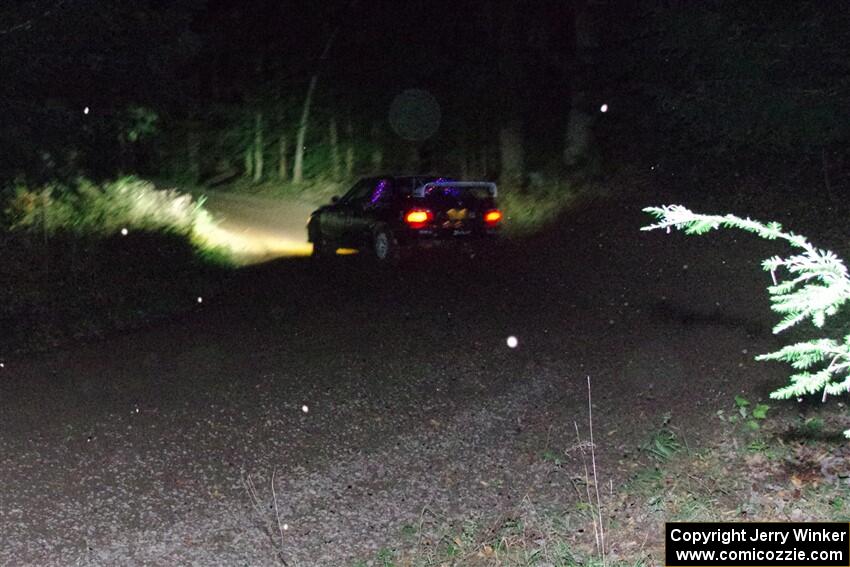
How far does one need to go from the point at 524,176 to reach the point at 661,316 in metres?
13.6

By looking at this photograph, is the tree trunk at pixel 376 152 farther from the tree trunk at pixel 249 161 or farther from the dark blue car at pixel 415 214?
the dark blue car at pixel 415 214

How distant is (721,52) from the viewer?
13.1 m

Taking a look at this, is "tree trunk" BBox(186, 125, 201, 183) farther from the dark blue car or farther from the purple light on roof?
the purple light on roof

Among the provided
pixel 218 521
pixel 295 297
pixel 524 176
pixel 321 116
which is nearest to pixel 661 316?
pixel 295 297

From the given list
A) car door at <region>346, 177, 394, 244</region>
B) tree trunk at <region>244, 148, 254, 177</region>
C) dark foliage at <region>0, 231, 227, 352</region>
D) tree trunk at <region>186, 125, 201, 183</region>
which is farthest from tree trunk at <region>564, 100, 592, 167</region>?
tree trunk at <region>186, 125, 201, 183</region>

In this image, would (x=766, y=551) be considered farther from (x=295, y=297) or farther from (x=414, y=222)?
(x=414, y=222)

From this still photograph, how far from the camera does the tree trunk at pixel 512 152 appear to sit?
985 inches

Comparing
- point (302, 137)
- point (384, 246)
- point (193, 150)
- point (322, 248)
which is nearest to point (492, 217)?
point (384, 246)

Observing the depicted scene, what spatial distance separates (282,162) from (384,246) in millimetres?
32501

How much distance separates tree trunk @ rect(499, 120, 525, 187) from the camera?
25.0 m

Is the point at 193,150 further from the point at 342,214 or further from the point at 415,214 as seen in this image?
the point at 415,214

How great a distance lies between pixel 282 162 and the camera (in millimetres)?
48375

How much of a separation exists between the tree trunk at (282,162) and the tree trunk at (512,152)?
74.9 feet

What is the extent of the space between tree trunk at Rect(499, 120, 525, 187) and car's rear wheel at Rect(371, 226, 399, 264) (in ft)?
27.2
